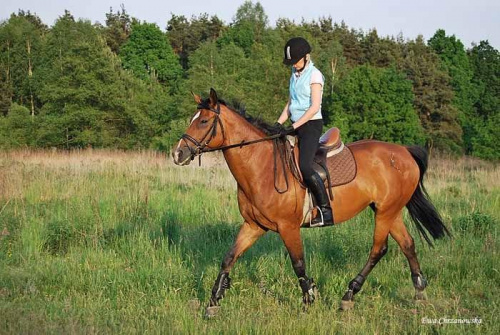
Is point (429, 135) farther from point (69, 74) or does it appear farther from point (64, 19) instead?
point (64, 19)

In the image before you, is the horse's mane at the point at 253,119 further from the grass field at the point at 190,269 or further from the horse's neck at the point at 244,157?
the grass field at the point at 190,269

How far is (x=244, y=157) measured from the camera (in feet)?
16.8

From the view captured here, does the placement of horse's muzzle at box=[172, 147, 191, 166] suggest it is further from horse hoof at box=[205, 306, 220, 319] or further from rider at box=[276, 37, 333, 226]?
horse hoof at box=[205, 306, 220, 319]

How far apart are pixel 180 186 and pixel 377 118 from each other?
23667 mm

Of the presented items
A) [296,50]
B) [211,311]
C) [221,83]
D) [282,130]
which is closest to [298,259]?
[211,311]

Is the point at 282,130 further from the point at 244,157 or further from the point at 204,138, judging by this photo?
the point at 204,138

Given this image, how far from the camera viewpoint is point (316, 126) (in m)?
5.26

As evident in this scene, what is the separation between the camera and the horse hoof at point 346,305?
17.2ft

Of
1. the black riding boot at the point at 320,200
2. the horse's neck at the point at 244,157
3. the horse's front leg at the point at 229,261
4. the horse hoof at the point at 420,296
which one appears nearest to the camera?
the horse's front leg at the point at 229,261

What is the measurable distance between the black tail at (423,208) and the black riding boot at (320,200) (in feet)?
5.55

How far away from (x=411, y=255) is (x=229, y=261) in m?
2.36

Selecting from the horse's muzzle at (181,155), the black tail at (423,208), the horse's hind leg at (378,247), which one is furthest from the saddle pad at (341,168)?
the horse's muzzle at (181,155)

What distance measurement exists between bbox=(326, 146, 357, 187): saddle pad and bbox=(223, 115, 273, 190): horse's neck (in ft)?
2.60

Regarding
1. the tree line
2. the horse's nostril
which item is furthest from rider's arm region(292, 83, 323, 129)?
the tree line
